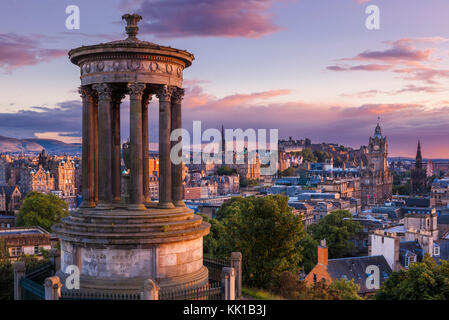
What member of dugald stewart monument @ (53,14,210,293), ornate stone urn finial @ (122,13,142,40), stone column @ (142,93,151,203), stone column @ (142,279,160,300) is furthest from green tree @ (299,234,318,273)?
stone column @ (142,279,160,300)

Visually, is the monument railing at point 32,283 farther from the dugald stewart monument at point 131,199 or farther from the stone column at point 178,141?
the stone column at point 178,141

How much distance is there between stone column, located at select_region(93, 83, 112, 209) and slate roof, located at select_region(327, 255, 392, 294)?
132ft

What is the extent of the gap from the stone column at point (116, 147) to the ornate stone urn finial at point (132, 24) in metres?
3.42

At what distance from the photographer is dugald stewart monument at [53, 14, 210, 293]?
2073 cm

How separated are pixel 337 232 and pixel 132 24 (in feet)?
211

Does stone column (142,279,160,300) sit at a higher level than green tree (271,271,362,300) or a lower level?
higher

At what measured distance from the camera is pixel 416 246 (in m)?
67.9

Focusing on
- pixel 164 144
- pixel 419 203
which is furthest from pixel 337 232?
pixel 164 144

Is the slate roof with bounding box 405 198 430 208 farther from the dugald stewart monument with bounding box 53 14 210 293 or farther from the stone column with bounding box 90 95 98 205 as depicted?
the stone column with bounding box 90 95 98 205

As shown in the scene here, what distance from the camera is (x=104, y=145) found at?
2209 cm

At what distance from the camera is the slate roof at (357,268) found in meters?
57.2

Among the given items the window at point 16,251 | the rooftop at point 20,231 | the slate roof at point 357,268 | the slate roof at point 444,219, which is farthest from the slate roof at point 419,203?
the window at point 16,251
